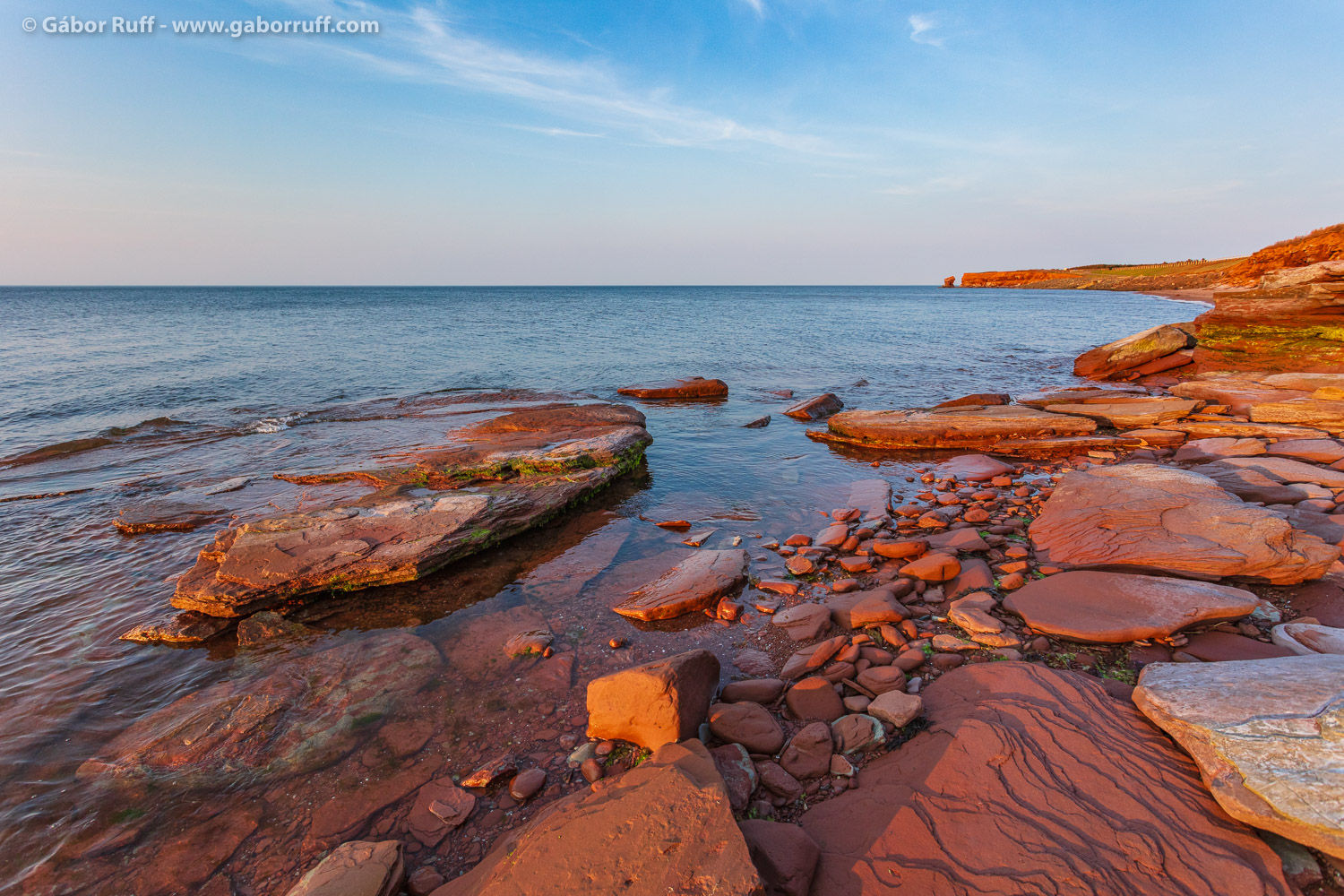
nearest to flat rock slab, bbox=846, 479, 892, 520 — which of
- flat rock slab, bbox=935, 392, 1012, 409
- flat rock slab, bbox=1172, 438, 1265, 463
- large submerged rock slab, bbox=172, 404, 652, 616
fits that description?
large submerged rock slab, bbox=172, 404, 652, 616

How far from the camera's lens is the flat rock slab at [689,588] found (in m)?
6.55

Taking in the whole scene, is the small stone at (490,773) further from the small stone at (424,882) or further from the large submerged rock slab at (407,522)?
the large submerged rock slab at (407,522)

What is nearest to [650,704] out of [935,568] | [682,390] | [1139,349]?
[935,568]

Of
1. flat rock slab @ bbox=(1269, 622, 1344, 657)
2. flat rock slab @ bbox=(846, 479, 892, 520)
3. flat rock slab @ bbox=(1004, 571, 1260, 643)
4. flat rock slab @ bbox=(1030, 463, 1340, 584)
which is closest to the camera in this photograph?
flat rock slab @ bbox=(1269, 622, 1344, 657)

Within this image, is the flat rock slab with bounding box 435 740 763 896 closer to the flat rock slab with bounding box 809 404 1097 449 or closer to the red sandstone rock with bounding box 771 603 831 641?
the red sandstone rock with bounding box 771 603 831 641

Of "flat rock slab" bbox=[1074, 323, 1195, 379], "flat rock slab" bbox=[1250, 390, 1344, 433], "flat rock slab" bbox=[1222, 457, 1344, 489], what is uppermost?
"flat rock slab" bbox=[1074, 323, 1195, 379]

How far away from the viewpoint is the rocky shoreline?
301 cm

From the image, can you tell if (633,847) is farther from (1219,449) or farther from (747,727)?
(1219,449)

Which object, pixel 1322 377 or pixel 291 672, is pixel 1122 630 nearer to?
pixel 291 672

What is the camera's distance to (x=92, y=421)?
52.3 feet

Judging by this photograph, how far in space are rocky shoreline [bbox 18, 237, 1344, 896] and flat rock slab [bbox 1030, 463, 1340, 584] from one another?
0.05 metres

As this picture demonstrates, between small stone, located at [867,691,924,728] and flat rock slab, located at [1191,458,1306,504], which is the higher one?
flat rock slab, located at [1191,458,1306,504]

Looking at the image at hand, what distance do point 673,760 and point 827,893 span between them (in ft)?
3.78

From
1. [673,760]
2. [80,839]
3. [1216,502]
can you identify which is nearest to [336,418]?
[80,839]
